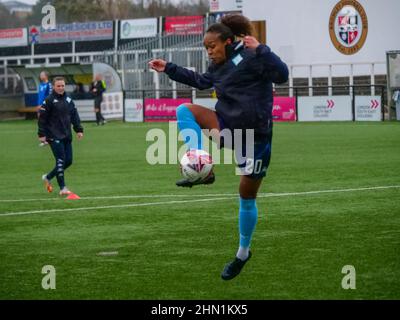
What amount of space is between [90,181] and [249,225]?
1052 centimetres

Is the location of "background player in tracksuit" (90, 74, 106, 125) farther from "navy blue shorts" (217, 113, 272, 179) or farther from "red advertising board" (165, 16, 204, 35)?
"navy blue shorts" (217, 113, 272, 179)

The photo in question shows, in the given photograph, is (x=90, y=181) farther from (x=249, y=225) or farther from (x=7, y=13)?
(x=7, y=13)

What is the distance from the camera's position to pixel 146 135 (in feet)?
109

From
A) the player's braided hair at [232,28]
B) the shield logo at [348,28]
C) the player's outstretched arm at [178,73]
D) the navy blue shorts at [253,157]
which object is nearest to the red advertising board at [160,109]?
the shield logo at [348,28]

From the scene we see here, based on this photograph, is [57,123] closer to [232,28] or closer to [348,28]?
[232,28]

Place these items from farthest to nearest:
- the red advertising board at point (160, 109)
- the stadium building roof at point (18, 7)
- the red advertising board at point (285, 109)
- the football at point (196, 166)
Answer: the stadium building roof at point (18, 7) → the red advertising board at point (160, 109) → the red advertising board at point (285, 109) → the football at point (196, 166)

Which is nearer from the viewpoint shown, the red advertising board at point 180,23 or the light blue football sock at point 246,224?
the light blue football sock at point 246,224

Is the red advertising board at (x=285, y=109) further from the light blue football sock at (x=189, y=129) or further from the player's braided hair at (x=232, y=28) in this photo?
the light blue football sock at (x=189, y=129)

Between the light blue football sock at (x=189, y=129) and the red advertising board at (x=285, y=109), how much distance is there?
30.9 metres

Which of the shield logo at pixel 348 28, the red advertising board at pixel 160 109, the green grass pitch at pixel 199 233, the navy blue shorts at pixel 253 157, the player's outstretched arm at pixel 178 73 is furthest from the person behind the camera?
the shield logo at pixel 348 28

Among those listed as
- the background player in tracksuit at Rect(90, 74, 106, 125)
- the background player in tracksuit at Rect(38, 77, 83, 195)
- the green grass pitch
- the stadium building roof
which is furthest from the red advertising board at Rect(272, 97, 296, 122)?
the stadium building roof

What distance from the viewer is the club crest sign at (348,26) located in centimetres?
4675

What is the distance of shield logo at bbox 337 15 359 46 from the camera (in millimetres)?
47156
